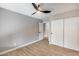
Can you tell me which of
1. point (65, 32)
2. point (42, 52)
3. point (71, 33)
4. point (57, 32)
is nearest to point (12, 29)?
point (42, 52)

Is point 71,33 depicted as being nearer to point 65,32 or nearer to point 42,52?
point 65,32

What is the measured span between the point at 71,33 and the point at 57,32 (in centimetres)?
79

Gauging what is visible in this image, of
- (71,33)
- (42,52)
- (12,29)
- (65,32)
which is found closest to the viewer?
(42,52)

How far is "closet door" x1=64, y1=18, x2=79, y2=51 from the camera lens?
2891 mm

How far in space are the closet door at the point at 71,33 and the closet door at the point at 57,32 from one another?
0.25 metres

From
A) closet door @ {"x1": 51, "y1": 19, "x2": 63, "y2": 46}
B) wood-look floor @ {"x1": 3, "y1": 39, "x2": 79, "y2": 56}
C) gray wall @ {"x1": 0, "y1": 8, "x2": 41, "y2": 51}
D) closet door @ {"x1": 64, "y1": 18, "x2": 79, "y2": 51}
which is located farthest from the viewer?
closet door @ {"x1": 51, "y1": 19, "x2": 63, "y2": 46}

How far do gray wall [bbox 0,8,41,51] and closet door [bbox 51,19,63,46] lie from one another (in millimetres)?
1396

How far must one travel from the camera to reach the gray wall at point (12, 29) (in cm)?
253

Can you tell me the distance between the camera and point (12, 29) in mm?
2889

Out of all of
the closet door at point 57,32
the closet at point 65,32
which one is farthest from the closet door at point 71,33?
the closet door at point 57,32

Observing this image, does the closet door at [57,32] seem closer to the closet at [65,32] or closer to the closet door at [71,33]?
the closet at [65,32]

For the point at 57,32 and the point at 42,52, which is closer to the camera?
the point at 42,52

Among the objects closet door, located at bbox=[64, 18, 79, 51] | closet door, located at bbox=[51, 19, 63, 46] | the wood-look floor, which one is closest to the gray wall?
the wood-look floor

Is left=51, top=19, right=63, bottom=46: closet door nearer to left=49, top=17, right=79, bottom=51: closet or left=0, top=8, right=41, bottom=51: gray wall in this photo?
left=49, top=17, right=79, bottom=51: closet
